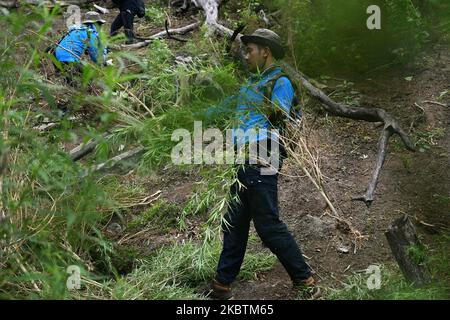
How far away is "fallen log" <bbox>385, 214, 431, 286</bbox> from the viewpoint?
4156 millimetres

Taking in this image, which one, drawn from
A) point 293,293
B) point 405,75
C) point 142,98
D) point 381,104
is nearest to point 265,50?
point 142,98

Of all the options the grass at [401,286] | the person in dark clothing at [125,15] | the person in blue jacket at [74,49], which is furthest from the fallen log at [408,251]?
the person in dark clothing at [125,15]

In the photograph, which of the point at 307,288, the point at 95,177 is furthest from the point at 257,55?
the point at 307,288

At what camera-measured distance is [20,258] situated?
384cm

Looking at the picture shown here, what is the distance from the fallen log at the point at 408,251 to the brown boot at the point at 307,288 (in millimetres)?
605

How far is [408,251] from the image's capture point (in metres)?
4.21

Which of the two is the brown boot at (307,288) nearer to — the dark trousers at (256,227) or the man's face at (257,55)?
the dark trousers at (256,227)

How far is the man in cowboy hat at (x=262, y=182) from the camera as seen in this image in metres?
4.30

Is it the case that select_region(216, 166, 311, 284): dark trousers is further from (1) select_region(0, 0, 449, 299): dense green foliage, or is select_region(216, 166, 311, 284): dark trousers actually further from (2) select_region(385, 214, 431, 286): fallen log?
(2) select_region(385, 214, 431, 286): fallen log

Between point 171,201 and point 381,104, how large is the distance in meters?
2.69

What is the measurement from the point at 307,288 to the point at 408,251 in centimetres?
74

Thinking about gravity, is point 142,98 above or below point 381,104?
above
